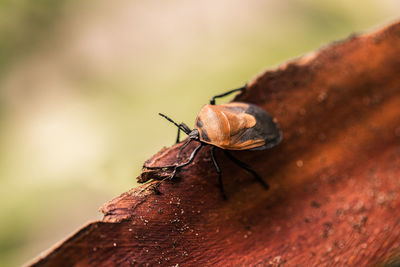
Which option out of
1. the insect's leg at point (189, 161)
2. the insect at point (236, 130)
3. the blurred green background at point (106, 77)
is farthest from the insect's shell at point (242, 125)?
the blurred green background at point (106, 77)

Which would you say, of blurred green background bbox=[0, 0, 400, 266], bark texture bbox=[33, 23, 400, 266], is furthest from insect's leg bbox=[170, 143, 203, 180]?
blurred green background bbox=[0, 0, 400, 266]

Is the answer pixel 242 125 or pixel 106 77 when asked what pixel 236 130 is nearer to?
pixel 242 125

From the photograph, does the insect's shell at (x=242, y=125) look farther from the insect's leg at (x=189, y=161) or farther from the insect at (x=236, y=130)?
the insect's leg at (x=189, y=161)

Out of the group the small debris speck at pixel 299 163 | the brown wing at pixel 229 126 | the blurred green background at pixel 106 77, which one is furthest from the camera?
the blurred green background at pixel 106 77

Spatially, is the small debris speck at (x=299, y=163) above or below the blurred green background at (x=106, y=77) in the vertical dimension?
below

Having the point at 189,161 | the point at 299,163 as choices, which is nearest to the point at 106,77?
the point at 189,161

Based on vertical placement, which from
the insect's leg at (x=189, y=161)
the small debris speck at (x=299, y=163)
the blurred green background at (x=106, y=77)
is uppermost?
the blurred green background at (x=106, y=77)

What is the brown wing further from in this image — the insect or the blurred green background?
the blurred green background
